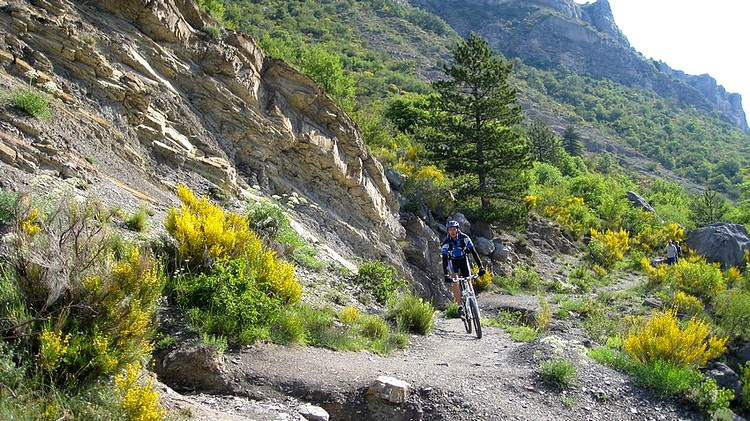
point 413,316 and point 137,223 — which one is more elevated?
point 137,223

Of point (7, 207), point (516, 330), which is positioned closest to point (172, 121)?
point (7, 207)

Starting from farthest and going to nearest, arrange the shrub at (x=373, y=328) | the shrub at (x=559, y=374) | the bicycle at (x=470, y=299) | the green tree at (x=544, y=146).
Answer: the green tree at (x=544, y=146) → the bicycle at (x=470, y=299) → the shrub at (x=373, y=328) → the shrub at (x=559, y=374)

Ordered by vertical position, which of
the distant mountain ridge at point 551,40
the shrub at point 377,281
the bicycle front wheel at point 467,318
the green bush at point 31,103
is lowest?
the shrub at point 377,281

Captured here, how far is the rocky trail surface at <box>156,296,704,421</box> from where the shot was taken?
4.10m

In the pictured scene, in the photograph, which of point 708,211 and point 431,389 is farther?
point 708,211

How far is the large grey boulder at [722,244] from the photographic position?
73.1 feet

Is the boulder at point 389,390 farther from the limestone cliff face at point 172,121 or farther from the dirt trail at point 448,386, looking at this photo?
the limestone cliff face at point 172,121

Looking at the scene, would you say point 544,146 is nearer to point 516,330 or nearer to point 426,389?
point 516,330

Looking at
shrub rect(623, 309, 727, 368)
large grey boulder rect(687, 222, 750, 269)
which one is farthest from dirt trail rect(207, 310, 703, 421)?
large grey boulder rect(687, 222, 750, 269)

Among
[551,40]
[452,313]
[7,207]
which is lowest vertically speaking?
[452,313]

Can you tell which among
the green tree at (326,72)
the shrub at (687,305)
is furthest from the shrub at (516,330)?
the green tree at (326,72)

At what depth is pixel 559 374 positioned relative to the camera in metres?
5.03

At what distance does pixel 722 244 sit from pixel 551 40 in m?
86.4

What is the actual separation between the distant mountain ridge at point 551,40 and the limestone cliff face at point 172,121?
8096 cm
